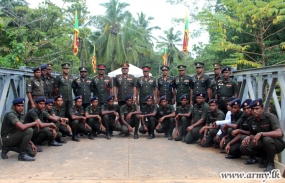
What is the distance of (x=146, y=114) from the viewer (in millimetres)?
6746

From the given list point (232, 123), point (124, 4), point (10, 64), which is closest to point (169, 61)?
point (124, 4)

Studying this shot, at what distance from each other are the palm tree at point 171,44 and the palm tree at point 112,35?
49.2 ft

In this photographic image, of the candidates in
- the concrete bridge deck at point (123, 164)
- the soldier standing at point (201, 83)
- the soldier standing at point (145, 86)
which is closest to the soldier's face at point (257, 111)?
the concrete bridge deck at point (123, 164)

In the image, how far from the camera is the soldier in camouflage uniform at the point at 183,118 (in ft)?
20.7

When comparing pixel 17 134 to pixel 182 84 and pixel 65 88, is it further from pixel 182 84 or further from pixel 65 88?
pixel 182 84

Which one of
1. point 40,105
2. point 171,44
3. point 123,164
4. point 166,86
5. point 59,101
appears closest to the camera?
point 123,164

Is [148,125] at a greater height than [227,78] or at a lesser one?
lesser

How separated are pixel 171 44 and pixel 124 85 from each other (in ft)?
116

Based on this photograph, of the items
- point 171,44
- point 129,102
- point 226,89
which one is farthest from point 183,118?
point 171,44

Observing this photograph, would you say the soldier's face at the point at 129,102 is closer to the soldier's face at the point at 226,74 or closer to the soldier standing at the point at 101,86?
the soldier standing at the point at 101,86

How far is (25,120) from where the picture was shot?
5082 millimetres

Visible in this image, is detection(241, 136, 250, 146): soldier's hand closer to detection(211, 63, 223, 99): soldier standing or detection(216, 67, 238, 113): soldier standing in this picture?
detection(216, 67, 238, 113): soldier standing

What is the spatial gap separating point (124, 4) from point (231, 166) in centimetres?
2411

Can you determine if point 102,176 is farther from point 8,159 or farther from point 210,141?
point 210,141
